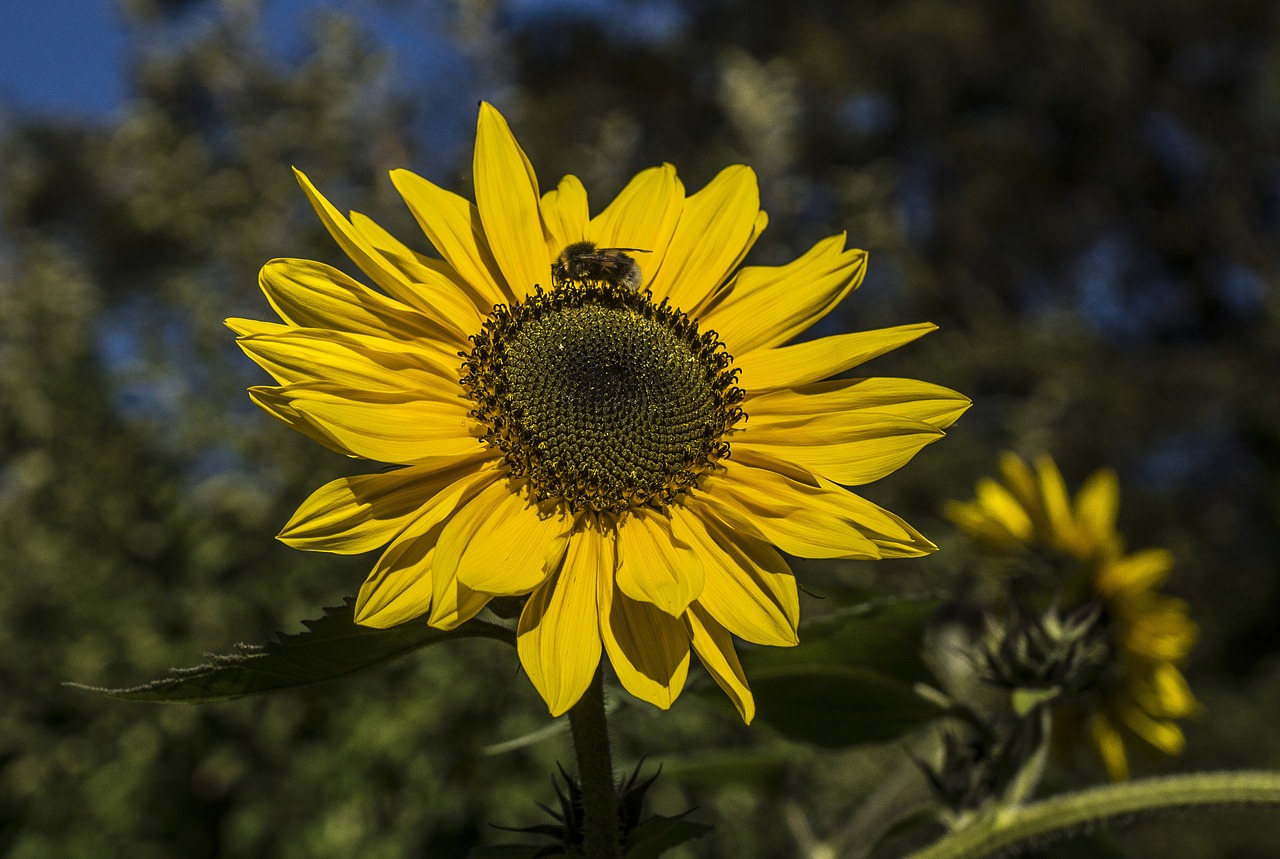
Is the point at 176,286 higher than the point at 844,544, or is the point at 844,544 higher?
the point at 176,286

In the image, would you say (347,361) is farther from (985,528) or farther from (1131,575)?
(1131,575)

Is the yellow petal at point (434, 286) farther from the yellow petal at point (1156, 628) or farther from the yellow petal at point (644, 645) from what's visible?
the yellow petal at point (1156, 628)

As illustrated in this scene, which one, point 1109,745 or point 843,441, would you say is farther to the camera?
point 1109,745

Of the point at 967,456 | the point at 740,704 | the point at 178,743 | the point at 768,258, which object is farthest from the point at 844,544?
the point at 768,258

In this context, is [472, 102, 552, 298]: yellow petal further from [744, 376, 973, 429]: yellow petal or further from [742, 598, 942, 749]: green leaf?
[742, 598, 942, 749]: green leaf

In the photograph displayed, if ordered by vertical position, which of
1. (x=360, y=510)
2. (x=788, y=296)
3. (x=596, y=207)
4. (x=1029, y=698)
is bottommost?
(x=1029, y=698)

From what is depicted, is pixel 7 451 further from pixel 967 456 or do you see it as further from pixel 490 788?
pixel 967 456

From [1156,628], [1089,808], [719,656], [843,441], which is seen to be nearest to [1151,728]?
[1156,628]
